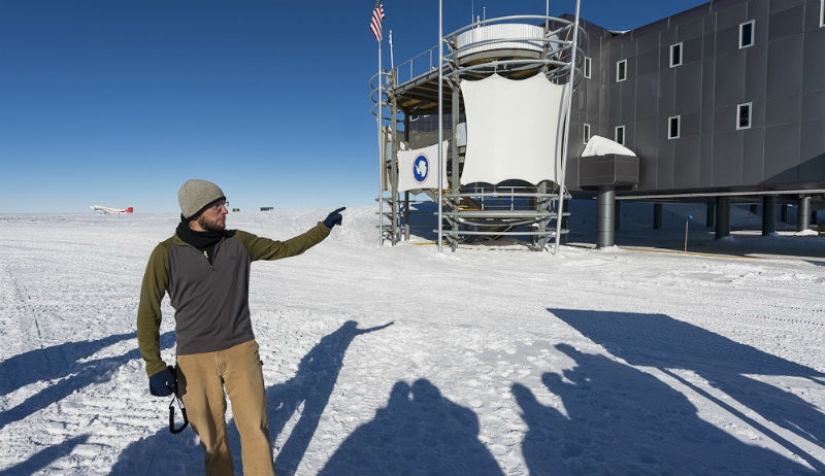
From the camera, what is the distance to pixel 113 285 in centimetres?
1006

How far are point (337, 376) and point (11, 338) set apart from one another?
4.93 m

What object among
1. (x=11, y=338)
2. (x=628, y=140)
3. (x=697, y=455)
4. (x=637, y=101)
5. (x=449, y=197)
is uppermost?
(x=637, y=101)

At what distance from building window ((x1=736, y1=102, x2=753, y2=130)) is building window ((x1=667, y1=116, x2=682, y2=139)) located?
2118 millimetres

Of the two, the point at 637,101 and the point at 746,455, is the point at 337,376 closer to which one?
the point at 746,455

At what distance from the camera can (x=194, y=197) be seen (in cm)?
250

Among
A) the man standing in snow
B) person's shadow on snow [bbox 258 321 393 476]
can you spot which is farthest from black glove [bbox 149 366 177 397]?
person's shadow on snow [bbox 258 321 393 476]

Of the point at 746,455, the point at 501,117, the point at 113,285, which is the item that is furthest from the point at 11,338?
the point at 501,117

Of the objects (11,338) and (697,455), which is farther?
(11,338)

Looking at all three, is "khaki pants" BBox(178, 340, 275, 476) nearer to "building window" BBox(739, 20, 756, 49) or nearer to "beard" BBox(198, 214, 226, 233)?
"beard" BBox(198, 214, 226, 233)

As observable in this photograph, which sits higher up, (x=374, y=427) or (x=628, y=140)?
(x=628, y=140)

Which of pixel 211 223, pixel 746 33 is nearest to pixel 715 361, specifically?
pixel 211 223

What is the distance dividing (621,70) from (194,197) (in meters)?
23.4

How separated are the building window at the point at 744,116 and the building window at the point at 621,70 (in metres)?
5.44

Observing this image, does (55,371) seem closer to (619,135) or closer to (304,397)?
(304,397)
